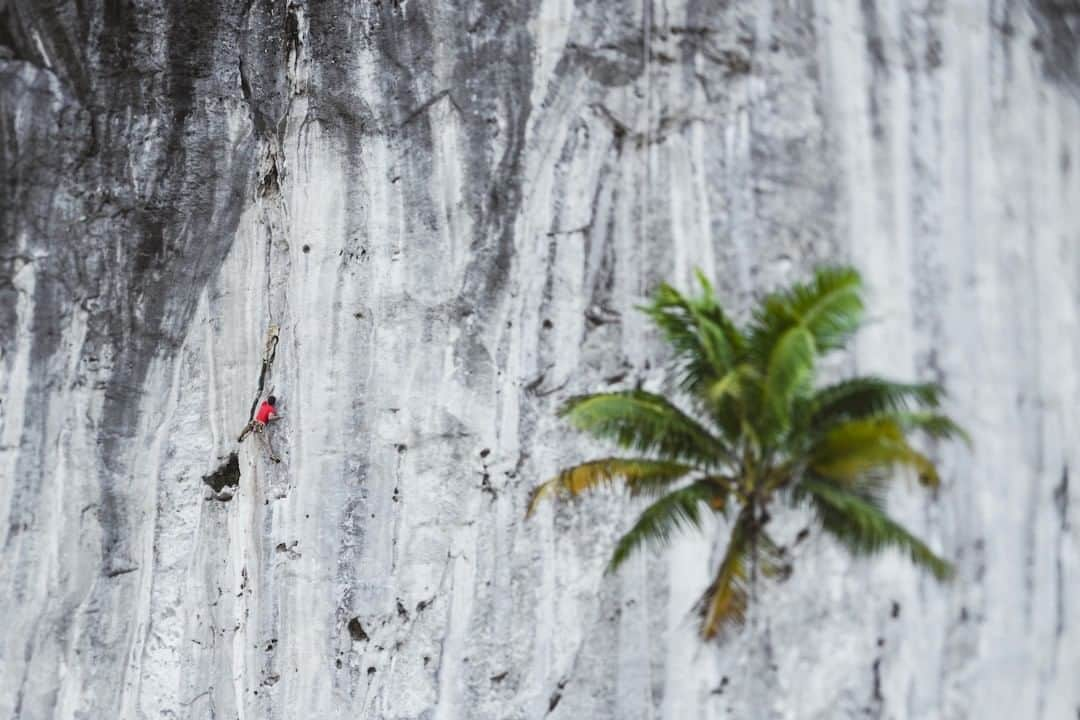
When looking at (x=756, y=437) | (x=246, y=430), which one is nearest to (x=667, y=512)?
(x=756, y=437)

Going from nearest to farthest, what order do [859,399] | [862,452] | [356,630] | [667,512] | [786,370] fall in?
1. [786,370]
2. [862,452]
3. [667,512]
4. [859,399]
5. [356,630]

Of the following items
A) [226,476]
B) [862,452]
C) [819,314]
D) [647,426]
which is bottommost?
[226,476]

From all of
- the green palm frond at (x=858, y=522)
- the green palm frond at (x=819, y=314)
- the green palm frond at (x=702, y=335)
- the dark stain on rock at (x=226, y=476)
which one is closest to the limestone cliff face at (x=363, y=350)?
the dark stain on rock at (x=226, y=476)

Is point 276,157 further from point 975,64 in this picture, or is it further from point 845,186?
point 975,64

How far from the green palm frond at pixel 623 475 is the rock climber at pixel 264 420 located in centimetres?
161

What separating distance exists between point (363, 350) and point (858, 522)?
3034mm

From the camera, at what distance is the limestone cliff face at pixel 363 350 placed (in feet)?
22.3

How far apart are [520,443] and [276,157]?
2.29 m

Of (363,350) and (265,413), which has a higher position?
(363,350)

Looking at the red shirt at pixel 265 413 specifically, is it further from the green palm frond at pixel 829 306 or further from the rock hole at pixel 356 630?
the green palm frond at pixel 829 306

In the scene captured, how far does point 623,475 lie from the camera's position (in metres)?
6.63

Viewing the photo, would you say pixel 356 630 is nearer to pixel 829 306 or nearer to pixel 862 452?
pixel 862 452

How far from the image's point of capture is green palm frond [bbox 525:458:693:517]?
644 centimetres

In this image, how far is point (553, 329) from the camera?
24.1 ft
